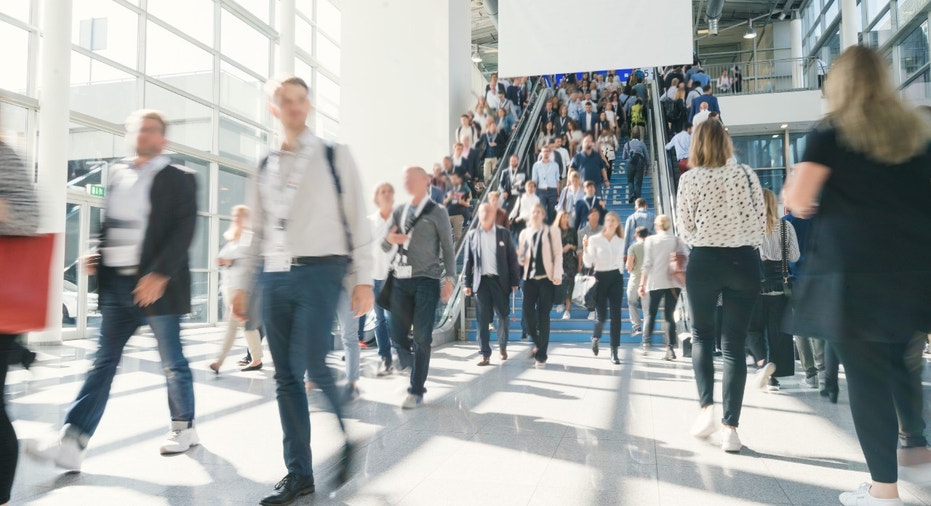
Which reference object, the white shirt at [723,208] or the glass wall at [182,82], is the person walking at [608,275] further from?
the glass wall at [182,82]

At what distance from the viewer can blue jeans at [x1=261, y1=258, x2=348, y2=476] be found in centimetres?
A: 258

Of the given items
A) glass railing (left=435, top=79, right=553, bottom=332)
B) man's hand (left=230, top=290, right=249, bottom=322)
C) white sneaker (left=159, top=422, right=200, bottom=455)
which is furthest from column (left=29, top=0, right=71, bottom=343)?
man's hand (left=230, top=290, right=249, bottom=322)

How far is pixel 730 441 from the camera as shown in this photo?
3338 millimetres

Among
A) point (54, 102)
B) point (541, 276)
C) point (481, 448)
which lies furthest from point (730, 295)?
point (54, 102)

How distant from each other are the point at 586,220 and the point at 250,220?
24.7ft

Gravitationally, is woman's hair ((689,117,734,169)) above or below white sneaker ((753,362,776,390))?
above

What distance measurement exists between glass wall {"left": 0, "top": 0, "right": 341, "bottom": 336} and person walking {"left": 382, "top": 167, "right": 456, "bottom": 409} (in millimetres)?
5455

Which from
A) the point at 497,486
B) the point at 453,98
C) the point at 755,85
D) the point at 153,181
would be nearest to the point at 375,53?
the point at 453,98

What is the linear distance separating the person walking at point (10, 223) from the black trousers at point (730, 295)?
2854 mm

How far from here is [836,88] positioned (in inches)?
93.0

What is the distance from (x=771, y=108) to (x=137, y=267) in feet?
60.8

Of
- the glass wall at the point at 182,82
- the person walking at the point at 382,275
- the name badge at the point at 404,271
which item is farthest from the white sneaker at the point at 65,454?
the glass wall at the point at 182,82

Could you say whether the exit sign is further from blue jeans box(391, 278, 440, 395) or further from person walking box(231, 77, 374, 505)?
person walking box(231, 77, 374, 505)

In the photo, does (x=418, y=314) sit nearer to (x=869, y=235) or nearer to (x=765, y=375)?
(x=765, y=375)
